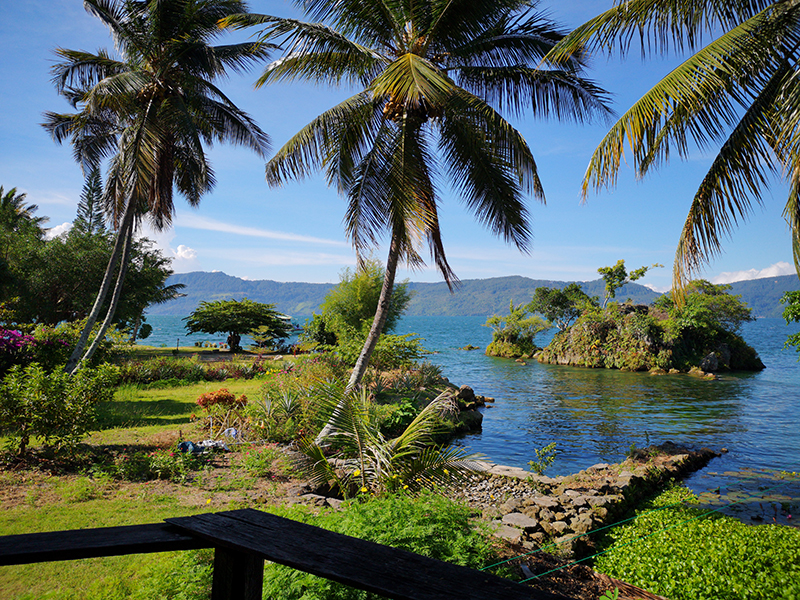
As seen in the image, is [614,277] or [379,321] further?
[614,277]

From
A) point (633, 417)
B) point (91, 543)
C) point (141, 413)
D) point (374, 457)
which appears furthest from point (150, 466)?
point (633, 417)

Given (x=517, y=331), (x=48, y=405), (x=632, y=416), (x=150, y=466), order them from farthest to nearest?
(x=517, y=331)
(x=632, y=416)
(x=150, y=466)
(x=48, y=405)

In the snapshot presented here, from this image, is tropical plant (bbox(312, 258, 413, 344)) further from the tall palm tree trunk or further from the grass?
the tall palm tree trunk

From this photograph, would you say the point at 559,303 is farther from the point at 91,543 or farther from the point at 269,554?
the point at 91,543

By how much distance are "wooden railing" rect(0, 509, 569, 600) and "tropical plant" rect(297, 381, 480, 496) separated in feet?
15.4

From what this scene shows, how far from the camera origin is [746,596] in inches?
176

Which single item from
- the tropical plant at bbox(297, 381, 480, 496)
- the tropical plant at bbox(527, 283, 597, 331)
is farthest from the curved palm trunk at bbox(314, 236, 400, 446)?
the tropical plant at bbox(527, 283, 597, 331)

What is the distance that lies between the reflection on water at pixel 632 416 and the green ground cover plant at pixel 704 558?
3.64 metres

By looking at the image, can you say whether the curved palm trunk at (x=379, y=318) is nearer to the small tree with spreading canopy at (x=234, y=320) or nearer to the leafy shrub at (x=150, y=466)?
the leafy shrub at (x=150, y=466)

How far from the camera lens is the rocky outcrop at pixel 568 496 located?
589 cm

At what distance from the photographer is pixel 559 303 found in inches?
1547

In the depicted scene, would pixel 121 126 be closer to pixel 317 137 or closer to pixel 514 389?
pixel 317 137

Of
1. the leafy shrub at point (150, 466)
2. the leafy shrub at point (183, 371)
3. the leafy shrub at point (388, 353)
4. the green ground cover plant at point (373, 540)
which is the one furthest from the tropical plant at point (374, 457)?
the leafy shrub at point (183, 371)

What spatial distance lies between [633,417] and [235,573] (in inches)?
678
